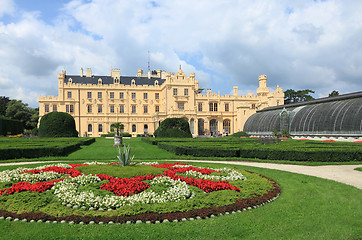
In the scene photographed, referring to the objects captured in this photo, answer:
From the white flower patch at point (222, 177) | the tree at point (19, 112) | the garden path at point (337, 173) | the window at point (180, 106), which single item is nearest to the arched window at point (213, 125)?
the window at point (180, 106)

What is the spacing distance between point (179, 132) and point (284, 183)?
945 inches

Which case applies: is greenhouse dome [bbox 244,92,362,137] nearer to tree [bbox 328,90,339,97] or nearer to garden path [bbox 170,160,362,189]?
garden path [bbox 170,160,362,189]

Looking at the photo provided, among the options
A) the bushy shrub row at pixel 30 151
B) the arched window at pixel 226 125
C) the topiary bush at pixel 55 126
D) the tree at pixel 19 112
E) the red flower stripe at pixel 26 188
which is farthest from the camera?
the tree at pixel 19 112

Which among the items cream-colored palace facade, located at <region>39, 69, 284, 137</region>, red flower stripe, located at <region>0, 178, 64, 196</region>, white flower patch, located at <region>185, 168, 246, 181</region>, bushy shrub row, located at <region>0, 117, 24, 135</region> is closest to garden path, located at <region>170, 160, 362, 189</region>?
white flower patch, located at <region>185, 168, 246, 181</region>

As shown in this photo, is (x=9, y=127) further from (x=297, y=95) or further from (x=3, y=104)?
(x=297, y=95)

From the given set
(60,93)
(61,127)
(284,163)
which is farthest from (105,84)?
→ (284,163)

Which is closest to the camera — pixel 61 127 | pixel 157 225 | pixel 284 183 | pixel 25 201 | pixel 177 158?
pixel 157 225

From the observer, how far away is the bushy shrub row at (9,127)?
1997 inches

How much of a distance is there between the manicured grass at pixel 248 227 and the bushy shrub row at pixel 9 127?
53172 mm

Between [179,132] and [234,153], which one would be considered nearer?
[234,153]

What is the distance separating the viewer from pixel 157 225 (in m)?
5.88

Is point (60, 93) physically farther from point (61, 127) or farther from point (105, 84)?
point (61, 127)

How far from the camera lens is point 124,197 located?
726cm

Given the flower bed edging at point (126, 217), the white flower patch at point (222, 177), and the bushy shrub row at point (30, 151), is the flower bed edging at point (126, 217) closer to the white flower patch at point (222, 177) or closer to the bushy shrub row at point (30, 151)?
the white flower patch at point (222, 177)
